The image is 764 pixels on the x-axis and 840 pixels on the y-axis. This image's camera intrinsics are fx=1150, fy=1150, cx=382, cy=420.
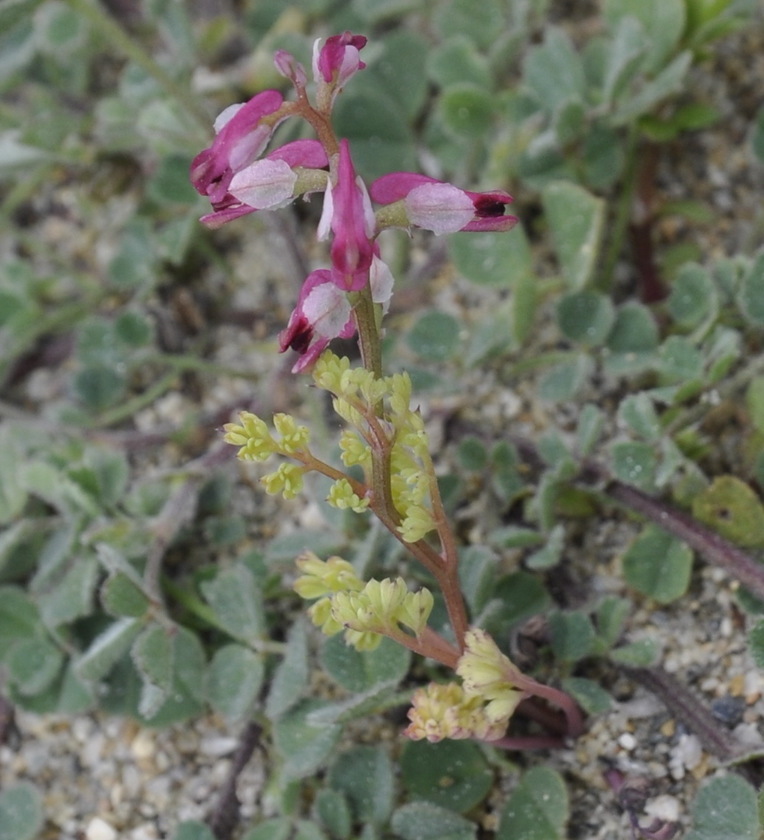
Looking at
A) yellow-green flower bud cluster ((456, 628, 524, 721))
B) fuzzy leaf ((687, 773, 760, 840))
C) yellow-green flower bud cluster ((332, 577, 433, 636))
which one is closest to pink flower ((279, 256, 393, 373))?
yellow-green flower bud cluster ((332, 577, 433, 636))

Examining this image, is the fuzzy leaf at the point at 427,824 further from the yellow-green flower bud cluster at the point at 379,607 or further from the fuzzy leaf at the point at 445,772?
the yellow-green flower bud cluster at the point at 379,607

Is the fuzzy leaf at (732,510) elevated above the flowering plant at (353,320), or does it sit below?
below

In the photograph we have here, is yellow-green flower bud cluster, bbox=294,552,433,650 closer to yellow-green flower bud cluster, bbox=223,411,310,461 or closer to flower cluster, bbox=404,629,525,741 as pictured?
flower cluster, bbox=404,629,525,741

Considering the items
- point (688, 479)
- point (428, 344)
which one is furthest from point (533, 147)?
point (688, 479)

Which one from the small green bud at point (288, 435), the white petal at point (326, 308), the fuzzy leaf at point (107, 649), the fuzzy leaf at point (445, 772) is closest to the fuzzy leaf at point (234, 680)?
the fuzzy leaf at point (107, 649)

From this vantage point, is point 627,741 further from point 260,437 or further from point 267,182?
point 267,182

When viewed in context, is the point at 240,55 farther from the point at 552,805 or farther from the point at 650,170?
the point at 552,805

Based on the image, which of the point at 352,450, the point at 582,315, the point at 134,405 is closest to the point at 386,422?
the point at 352,450
